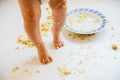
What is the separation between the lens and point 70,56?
3.79ft

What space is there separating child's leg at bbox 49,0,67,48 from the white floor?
43 millimetres

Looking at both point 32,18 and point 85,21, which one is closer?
point 32,18

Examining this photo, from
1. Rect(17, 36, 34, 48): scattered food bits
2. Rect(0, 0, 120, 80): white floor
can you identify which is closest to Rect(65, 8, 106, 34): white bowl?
Rect(0, 0, 120, 80): white floor

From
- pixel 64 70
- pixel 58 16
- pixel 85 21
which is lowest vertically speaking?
pixel 64 70

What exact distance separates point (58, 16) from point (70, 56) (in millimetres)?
205

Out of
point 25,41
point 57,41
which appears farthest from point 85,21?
point 25,41

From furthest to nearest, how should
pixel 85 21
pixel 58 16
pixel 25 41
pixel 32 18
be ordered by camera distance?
pixel 85 21, pixel 25 41, pixel 58 16, pixel 32 18

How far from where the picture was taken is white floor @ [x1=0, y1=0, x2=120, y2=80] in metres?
1.06

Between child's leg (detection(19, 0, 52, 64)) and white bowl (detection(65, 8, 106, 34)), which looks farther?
white bowl (detection(65, 8, 106, 34))

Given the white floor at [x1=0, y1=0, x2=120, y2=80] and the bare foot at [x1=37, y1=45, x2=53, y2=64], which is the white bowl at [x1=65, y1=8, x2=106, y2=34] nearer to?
the white floor at [x1=0, y1=0, x2=120, y2=80]

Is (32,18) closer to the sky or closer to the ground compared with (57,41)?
closer to the sky

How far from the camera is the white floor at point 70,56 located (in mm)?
1061

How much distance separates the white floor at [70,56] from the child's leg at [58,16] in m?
0.04

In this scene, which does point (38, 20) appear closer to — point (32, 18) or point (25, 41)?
point (32, 18)
